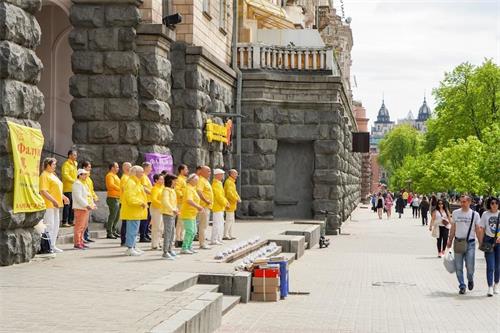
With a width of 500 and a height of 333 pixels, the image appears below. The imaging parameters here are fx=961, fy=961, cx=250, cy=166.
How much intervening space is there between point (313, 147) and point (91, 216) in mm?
11840

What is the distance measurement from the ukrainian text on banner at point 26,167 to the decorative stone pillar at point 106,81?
552 cm

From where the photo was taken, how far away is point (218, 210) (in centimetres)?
1897

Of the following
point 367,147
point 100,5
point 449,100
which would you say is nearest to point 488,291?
point 100,5

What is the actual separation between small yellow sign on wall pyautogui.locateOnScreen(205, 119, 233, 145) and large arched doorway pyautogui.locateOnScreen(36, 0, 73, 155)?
139 inches

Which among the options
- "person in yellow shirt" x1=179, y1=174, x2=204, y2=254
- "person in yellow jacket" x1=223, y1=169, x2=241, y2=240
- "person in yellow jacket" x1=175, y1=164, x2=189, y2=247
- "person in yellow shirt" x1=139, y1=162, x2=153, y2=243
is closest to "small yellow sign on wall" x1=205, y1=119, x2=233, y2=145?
"person in yellow jacket" x1=223, y1=169, x2=241, y2=240

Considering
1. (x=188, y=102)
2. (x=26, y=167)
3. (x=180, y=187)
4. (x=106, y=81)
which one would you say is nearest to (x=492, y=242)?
(x=180, y=187)

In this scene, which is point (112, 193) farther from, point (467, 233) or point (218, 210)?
point (467, 233)

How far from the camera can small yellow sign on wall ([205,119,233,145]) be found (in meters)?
23.5

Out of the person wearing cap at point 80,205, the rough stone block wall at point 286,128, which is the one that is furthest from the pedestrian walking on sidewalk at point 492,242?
the rough stone block wall at point 286,128

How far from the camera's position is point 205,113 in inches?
931

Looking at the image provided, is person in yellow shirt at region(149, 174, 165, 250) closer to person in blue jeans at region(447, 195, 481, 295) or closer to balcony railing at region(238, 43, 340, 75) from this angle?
person in blue jeans at region(447, 195, 481, 295)

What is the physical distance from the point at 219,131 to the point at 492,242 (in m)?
10.6

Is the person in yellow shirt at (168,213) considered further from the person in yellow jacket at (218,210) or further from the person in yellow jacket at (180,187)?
the person in yellow jacket at (218,210)

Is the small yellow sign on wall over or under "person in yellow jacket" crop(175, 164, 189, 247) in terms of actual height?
over
